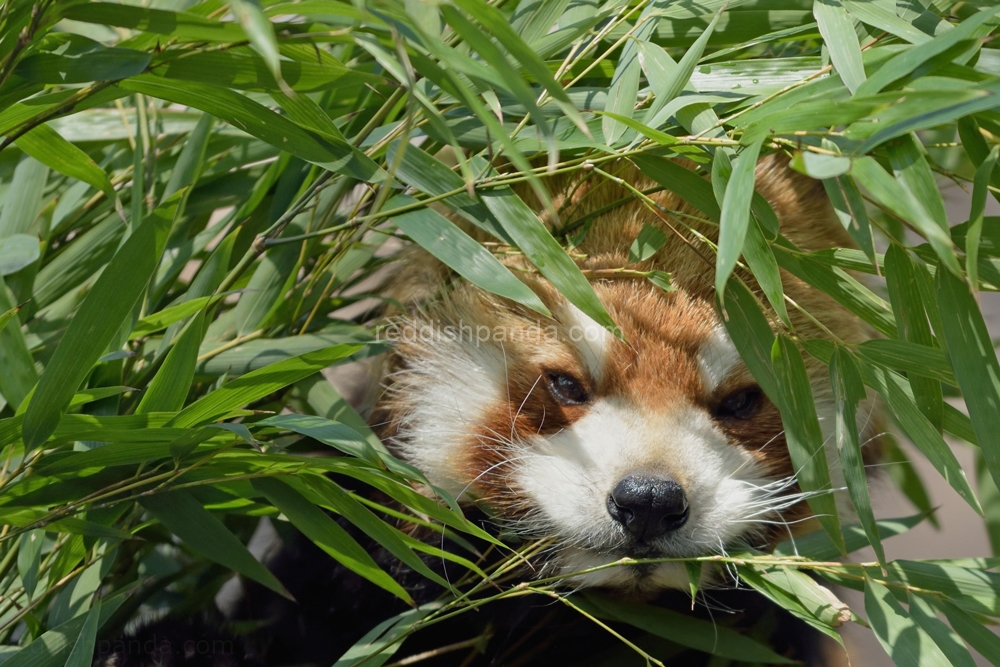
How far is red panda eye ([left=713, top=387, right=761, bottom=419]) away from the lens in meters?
1.51

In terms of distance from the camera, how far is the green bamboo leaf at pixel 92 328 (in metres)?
1.12

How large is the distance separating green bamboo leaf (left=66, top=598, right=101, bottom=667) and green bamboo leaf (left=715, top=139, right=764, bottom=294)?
926 mm

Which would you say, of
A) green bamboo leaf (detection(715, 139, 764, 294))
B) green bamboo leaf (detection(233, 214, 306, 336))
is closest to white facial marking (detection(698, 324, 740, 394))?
green bamboo leaf (detection(715, 139, 764, 294))

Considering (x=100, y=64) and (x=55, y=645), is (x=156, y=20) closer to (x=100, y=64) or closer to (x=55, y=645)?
(x=100, y=64)

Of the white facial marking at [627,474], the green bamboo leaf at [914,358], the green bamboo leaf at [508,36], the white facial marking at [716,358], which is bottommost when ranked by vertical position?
the white facial marking at [627,474]

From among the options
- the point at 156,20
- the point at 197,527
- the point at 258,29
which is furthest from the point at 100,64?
the point at 197,527

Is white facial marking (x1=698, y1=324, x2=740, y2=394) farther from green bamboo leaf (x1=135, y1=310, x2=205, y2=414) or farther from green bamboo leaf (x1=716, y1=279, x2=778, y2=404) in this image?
green bamboo leaf (x1=135, y1=310, x2=205, y2=414)

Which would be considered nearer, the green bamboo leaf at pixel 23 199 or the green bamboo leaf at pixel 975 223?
the green bamboo leaf at pixel 975 223

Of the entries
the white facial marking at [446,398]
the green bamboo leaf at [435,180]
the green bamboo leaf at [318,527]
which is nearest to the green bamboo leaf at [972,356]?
the green bamboo leaf at [435,180]

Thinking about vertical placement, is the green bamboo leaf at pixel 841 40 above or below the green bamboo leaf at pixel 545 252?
above

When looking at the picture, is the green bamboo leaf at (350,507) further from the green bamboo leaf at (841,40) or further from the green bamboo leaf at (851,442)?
the green bamboo leaf at (841,40)

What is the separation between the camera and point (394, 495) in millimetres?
1279

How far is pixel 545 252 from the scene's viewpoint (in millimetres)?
1216

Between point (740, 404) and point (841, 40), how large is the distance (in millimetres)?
650
